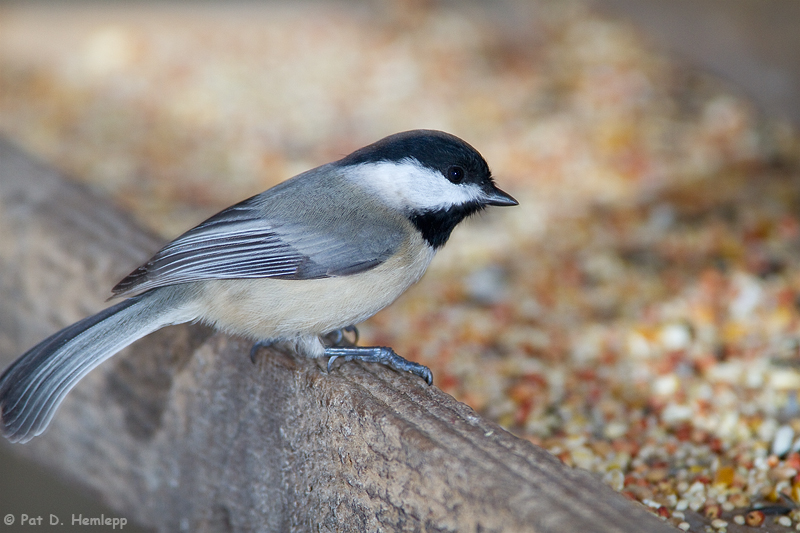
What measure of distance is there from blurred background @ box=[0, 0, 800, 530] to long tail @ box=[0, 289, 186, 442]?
685 mm

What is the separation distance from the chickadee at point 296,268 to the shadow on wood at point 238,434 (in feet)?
0.34

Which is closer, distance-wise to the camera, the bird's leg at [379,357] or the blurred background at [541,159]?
the bird's leg at [379,357]

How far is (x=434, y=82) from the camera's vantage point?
4332 mm

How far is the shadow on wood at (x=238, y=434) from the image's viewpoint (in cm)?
121

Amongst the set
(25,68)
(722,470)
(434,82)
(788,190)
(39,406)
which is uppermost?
(25,68)

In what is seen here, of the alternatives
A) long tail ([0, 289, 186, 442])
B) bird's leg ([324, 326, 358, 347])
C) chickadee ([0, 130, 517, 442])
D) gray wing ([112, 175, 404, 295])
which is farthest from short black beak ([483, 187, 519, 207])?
long tail ([0, 289, 186, 442])

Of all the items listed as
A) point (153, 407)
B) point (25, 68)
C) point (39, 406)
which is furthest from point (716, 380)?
point (25, 68)

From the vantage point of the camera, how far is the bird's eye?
1.81m

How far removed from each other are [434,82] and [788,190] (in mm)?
1949

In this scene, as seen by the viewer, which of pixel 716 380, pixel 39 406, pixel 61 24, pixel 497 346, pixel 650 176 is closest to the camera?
pixel 39 406

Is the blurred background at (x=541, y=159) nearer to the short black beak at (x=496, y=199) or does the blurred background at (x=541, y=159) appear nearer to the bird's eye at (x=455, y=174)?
the short black beak at (x=496, y=199)

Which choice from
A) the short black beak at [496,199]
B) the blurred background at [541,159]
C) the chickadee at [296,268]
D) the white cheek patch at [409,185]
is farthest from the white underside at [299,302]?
the blurred background at [541,159]

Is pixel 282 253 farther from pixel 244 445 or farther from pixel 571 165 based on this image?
pixel 571 165

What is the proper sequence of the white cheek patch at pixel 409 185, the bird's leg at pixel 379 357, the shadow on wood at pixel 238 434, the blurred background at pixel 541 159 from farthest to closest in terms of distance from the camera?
the blurred background at pixel 541 159 → the white cheek patch at pixel 409 185 → the bird's leg at pixel 379 357 → the shadow on wood at pixel 238 434
